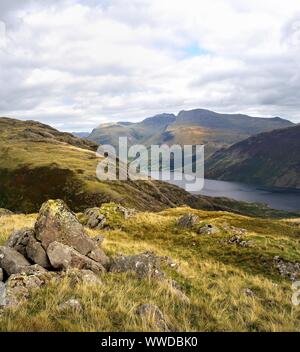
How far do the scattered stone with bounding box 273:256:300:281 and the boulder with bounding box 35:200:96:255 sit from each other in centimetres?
1397

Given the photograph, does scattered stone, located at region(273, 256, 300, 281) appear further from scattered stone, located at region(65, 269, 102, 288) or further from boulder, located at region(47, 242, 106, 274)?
scattered stone, located at region(65, 269, 102, 288)

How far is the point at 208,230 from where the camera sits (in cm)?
3578

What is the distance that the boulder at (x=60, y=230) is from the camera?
60.4 feet

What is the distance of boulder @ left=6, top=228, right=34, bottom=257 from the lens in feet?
60.4

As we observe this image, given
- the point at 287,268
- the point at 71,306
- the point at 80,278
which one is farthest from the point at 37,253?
the point at 287,268

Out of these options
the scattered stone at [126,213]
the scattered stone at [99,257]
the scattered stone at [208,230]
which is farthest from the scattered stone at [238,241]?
the scattered stone at [99,257]

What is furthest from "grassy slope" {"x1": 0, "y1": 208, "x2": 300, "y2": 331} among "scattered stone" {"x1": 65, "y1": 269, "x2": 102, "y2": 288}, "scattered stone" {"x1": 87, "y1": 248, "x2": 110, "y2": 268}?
"scattered stone" {"x1": 87, "y1": 248, "x2": 110, "y2": 268}

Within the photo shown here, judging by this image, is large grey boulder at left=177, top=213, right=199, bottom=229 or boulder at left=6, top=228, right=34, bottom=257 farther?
large grey boulder at left=177, top=213, right=199, bottom=229

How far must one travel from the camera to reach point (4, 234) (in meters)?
26.0

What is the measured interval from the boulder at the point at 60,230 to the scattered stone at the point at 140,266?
2.29m
